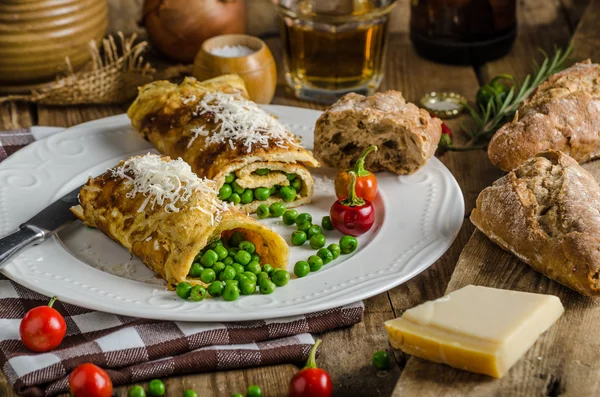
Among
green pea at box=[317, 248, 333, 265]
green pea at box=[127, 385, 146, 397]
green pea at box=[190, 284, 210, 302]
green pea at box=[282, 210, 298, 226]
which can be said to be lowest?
green pea at box=[282, 210, 298, 226]

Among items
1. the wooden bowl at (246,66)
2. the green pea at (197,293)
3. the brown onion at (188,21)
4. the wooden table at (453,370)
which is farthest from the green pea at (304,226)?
the brown onion at (188,21)

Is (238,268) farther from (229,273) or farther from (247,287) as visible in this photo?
(247,287)

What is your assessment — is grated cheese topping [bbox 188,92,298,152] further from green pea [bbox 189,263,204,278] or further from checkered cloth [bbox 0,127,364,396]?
checkered cloth [bbox 0,127,364,396]

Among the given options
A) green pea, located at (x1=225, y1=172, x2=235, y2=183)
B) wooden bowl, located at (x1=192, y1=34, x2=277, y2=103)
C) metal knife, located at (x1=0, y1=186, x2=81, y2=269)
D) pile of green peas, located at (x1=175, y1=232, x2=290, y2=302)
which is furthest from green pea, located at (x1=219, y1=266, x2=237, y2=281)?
wooden bowl, located at (x1=192, y1=34, x2=277, y2=103)

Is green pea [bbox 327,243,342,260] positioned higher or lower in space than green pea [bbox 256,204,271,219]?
higher

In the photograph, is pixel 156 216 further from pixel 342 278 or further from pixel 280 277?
pixel 342 278

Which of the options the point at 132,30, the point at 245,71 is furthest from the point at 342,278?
the point at 132,30
